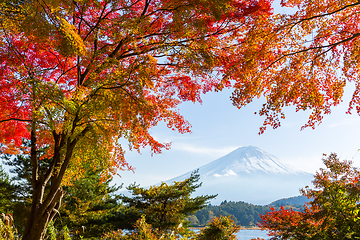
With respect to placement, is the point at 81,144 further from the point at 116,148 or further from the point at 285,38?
the point at 285,38

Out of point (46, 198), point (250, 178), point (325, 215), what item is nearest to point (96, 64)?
point (46, 198)

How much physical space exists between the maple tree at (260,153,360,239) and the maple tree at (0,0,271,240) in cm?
363

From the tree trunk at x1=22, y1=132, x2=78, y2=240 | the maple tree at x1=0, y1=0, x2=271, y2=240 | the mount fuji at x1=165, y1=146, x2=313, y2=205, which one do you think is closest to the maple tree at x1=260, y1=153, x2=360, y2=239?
the maple tree at x1=0, y1=0, x2=271, y2=240

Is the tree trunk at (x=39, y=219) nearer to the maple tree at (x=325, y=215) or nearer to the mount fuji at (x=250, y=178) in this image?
the maple tree at (x=325, y=215)

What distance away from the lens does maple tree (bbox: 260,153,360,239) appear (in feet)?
14.8

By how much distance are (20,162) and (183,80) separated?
982 centimetres

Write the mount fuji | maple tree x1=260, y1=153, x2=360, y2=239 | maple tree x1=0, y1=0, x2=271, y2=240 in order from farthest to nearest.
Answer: the mount fuji
maple tree x1=260, y1=153, x2=360, y2=239
maple tree x1=0, y1=0, x2=271, y2=240

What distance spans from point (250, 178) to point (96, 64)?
593ft

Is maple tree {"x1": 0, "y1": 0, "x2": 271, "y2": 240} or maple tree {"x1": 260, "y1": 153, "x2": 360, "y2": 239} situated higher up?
maple tree {"x1": 0, "y1": 0, "x2": 271, "y2": 240}

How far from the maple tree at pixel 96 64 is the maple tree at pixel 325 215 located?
3629 millimetres

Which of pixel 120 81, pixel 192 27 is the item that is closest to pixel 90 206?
pixel 120 81

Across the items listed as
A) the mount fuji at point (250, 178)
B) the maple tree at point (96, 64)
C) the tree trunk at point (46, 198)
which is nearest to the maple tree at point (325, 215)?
the maple tree at point (96, 64)

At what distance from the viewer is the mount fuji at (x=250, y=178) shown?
12925 centimetres

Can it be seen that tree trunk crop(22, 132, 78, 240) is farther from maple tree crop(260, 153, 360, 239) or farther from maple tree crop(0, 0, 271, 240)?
maple tree crop(260, 153, 360, 239)
